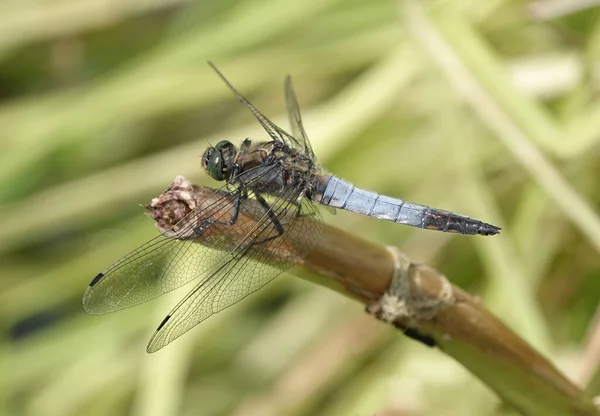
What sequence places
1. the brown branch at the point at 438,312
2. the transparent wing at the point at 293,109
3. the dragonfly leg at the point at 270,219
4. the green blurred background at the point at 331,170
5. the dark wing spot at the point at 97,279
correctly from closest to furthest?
the brown branch at the point at 438,312
the dragonfly leg at the point at 270,219
the dark wing spot at the point at 97,279
the transparent wing at the point at 293,109
the green blurred background at the point at 331,170

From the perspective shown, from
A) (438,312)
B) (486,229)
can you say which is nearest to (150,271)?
(438,312)

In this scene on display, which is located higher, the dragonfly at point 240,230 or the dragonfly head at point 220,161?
the dragonfly head at point 220,161

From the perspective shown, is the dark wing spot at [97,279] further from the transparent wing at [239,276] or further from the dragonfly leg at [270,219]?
Answer: the dragonfly leg at [270,219]

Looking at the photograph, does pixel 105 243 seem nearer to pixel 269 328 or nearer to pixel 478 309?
pixel 269 328

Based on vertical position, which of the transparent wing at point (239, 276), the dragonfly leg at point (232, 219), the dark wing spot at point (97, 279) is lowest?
the transparent wing at point (239, 276)

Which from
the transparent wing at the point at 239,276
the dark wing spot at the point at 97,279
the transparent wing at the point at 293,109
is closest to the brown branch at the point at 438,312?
the transparent wing at the point at 239,276

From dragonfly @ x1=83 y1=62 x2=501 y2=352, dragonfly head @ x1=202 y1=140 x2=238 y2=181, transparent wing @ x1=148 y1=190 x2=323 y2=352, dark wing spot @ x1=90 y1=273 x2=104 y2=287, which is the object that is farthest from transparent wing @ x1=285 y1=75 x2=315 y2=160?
dark wing spot @ x1=90 y1=273 x2=104 y2=287

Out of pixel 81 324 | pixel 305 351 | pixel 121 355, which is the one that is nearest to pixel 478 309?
pixel 305 351
